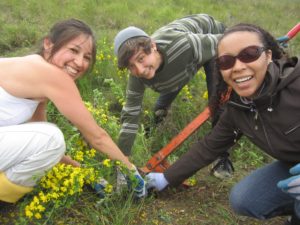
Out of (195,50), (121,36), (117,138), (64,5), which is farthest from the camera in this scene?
(64,5)

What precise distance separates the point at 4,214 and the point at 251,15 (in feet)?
19.6

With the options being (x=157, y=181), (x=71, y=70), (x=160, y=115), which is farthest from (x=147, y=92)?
(x=71, y=70)

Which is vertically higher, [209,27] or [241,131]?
Answer: [209,27]

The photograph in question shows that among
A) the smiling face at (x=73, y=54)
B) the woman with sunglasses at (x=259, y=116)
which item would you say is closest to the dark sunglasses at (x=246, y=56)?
the woman with sunglasses at (x=259, y=116)

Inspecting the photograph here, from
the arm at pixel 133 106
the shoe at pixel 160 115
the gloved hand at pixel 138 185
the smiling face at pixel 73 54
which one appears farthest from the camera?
the shoe at pixel 160 115

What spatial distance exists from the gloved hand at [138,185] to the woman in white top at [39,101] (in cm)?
36

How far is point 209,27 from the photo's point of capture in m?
3.55

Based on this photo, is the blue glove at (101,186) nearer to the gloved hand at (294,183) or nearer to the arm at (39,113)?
the arm at (39,113)

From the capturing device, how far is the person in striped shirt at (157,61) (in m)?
2.58

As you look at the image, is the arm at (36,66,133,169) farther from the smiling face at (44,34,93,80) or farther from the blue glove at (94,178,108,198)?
the blue glove at (94,178,108,198)

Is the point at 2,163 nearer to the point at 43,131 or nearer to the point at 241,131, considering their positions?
the point at 43,131

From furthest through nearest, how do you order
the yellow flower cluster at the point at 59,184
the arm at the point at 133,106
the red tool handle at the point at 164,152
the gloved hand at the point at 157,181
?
the arm at the point at 133,106 → the red tool handle at the point at 164,152 → the gloved hand at the point at 157,181 → the yellow flower cluster at the point at 59,184

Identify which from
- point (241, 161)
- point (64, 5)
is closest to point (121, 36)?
point (241, 161)

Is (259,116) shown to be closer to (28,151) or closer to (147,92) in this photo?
(28,151)
